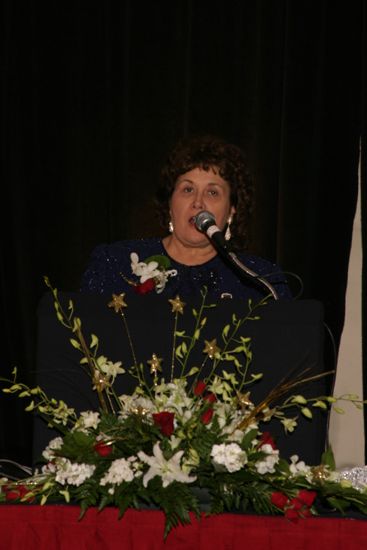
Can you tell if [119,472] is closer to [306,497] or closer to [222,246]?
Answer: [306,497]

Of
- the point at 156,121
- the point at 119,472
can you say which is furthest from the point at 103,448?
the point at 156,121

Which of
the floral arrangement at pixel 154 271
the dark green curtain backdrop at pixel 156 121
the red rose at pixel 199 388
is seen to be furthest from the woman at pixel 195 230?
the red rose at pixel 199 388

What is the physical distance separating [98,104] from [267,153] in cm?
79

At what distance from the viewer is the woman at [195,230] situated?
268 cm

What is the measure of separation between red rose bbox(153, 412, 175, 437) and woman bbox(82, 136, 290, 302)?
129 cm

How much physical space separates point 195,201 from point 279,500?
4.81ft

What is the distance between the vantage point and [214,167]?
9.16 ft

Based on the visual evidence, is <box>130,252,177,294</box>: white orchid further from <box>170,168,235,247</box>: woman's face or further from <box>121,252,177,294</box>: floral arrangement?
<box>170,168,235,247</box>: woman's face

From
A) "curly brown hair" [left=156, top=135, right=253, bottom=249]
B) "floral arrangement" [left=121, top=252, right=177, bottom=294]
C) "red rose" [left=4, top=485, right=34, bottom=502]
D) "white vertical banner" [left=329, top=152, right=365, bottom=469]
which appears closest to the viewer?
"red rose" [left=4, top=485, right=34, bottom=502]

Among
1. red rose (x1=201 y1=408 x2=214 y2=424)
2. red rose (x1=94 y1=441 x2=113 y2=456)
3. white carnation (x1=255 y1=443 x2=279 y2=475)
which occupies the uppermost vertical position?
red rose (x1=201 y1=408 x2=214 y2=424)

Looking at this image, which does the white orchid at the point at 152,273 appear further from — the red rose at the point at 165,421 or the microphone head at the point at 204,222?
the red rose at the point at 165,421

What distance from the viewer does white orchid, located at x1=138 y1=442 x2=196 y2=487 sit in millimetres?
1325

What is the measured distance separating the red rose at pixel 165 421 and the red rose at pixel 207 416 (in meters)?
0.07

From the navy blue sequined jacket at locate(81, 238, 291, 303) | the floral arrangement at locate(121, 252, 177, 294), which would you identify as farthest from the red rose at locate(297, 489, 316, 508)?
the navy blue sequined jacket at locate(81, 238, 291, 303)
